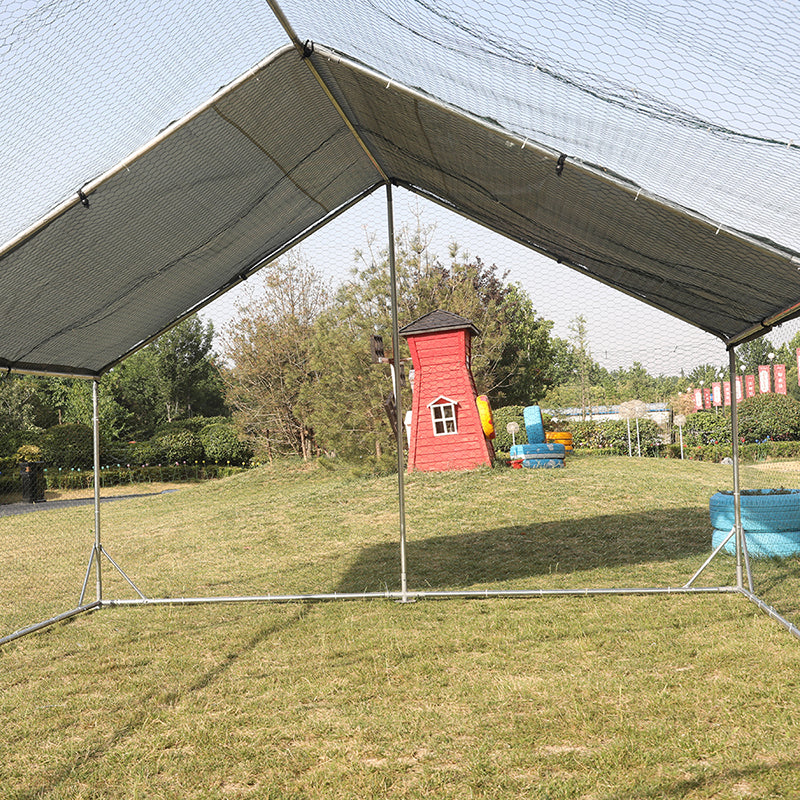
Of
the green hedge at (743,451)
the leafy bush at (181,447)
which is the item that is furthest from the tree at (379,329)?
the leafy bush at (181,447)

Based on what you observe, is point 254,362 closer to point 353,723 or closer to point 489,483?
point 489,483

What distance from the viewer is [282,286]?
20672mm

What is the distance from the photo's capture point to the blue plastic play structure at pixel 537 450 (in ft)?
48.7

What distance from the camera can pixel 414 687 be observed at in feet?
12.0

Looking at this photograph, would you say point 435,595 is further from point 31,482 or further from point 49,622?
point 31,482

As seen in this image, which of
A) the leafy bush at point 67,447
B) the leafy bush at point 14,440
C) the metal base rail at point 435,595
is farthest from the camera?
the leafy bush at point 67,447

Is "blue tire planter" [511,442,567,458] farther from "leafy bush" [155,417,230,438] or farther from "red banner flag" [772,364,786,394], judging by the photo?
"leafy bush" [155,417,230,438]

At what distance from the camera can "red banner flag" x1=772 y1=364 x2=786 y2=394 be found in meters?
7.41

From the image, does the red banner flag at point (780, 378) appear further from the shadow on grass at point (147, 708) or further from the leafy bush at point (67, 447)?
the leafy bush at point (67, 447)

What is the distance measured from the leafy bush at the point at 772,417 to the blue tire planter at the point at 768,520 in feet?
34.8

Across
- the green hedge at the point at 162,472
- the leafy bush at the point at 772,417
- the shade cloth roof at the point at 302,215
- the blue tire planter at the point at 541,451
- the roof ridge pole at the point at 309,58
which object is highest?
the roof ridge pole at the point at 309,58

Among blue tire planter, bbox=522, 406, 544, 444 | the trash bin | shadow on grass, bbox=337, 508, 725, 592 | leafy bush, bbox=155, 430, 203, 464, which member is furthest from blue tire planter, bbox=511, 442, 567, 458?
leafy bush, bbox=155, 430, 203, 464

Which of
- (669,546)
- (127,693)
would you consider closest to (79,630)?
(127,693)

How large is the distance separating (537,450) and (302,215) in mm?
9946
